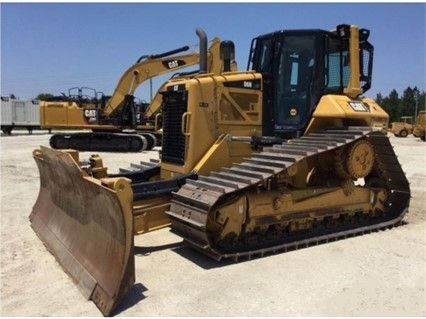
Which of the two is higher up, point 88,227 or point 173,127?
point 173,127

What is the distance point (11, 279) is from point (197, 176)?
2635 mm

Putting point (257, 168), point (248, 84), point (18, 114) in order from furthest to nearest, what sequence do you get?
point (18, 114) → point (248, 84) → point (257, 168)

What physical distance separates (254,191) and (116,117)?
15.1 m

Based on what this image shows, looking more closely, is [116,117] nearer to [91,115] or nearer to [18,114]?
[91,115]

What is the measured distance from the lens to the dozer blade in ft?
14.0

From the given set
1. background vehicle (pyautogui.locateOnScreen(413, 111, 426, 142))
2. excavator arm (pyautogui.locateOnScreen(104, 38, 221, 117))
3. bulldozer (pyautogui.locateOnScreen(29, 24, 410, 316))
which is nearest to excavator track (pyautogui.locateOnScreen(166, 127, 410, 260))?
bulldozer (pyautogui.locateOnScreen(29, 24, 410, 316))

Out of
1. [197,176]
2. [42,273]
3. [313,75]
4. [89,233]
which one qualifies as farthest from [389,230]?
[42,273]

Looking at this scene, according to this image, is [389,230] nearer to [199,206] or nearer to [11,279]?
[199,206]

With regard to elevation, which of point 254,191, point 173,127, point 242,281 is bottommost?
point 242,281

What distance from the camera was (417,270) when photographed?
5.18 metres

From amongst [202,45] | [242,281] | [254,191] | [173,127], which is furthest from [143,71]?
[242,281]

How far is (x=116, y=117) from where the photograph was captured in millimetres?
20016

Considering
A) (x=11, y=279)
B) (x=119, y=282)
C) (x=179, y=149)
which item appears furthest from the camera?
(x=179, y=149)

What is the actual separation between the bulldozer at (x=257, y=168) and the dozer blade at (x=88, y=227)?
0.08 feet
